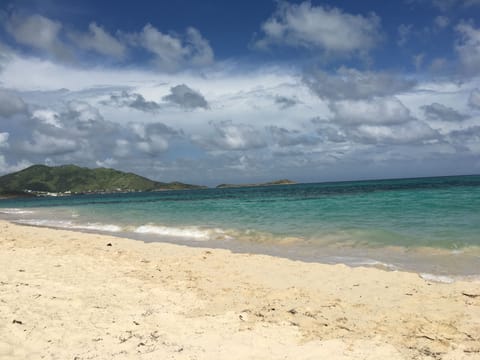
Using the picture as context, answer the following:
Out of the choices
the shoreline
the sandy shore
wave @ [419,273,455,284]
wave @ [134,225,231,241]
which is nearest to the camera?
the sandy shore

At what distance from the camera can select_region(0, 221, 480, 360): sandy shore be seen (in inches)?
222

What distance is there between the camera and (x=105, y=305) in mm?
7469

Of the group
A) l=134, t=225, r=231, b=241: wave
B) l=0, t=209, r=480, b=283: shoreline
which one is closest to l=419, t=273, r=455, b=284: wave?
l=0, t=209, r=480, b=283: shoreline

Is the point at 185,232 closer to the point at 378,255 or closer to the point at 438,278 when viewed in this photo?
the point at 378,255

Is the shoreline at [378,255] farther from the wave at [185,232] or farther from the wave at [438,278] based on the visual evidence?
the wave at [185,232]

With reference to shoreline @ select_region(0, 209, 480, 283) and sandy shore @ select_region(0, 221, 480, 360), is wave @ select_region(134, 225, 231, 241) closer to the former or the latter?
shoreline @ select_region(0, 209, 480, 283)

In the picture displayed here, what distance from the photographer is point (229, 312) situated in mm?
7301

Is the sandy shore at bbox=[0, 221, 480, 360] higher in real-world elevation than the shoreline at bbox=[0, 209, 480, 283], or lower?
higher

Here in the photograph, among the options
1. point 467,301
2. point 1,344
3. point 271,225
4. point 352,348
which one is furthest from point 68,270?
point 271,225

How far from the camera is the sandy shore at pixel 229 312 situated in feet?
18.5

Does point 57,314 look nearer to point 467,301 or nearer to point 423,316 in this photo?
point 423,316

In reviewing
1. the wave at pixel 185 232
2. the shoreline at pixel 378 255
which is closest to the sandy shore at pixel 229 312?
the shoreline at pixel 378 255

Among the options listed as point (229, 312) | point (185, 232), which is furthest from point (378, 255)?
point (185, 232)

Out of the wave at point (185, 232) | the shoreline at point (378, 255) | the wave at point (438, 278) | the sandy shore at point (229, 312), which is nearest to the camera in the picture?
the sandy shore at point (229, 312)
